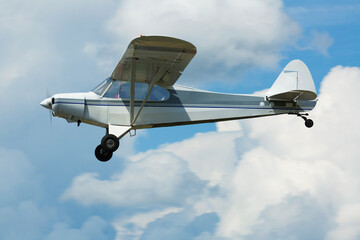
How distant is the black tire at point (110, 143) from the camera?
40.6 feet

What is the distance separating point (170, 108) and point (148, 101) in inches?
23.4

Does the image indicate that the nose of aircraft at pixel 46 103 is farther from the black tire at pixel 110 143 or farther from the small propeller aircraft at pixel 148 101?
the black tire at pixel 110 143

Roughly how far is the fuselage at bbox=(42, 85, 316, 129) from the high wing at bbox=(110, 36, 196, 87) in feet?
1.87

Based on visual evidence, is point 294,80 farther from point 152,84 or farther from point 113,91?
point 113,91

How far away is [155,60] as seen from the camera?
11.8 meters

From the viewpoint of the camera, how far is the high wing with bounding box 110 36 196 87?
1072 cm

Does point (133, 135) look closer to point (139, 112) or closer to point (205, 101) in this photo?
point (139, 112)

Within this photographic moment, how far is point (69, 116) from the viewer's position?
12.7 meters

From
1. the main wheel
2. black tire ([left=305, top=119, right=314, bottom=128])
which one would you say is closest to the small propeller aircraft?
the main wheel

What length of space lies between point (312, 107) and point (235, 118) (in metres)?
2.35

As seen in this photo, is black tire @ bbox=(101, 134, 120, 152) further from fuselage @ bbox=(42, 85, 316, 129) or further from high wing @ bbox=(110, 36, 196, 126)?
high wing @ bbox=(110, 36, 196, 126)

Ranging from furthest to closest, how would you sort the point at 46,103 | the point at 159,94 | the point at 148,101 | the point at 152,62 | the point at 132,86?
the point at 159,94, the point at 148,101, the point at 46,103, the point at 132,86, the point at 152,62

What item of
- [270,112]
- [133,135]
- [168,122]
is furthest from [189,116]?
[270,112]

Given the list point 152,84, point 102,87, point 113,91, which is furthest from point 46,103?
point 152,84
